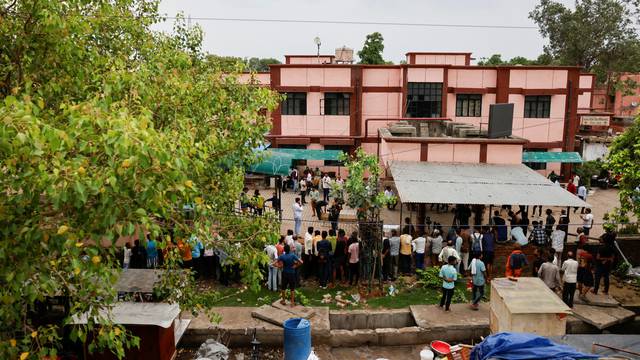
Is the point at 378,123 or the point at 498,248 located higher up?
the point at 378,123

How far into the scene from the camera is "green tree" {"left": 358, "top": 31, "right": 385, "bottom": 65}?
52406mm

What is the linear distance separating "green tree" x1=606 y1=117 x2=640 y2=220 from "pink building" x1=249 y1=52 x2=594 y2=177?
14609 mm

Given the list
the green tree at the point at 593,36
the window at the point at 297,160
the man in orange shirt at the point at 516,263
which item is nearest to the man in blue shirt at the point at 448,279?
the man in orange shirt at the point at 516,263

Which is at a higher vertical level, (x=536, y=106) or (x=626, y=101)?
(x=626, y=101)

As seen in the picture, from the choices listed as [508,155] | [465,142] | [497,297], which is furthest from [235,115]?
[508,155]

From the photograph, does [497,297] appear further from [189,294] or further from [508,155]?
[508,155]

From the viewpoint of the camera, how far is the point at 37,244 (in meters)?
4.82

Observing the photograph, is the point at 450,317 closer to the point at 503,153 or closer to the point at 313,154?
the point at 503,153

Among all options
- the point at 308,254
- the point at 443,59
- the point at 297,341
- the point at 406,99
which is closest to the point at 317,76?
the point at 406,99

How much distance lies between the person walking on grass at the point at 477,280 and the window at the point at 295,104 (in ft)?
60.0

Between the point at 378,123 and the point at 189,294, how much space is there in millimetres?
21317

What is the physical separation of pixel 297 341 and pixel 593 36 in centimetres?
4449

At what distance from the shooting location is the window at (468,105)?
29375 mm

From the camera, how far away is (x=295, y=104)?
2881 centimetres
